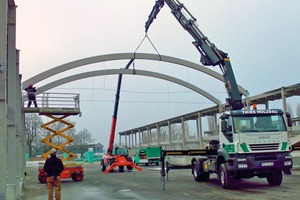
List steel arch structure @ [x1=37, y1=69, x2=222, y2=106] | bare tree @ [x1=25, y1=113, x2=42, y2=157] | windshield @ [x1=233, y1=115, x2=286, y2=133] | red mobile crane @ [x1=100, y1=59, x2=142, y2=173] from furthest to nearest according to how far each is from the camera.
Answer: bare tree @ [x1=25, y1=113, x2=42, y2=157], red mobile crane @ [x1=100, y1=59, x2=142, y2=173], steel arch structure @ [x1=37, y1=69, x2=222, y2=106], windshield @ [x1=233, y1=115, x2=286, y2=133]

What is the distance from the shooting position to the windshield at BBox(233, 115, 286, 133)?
15.6m

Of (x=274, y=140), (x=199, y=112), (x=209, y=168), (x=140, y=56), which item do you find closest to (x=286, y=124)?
(x=274, y=140)

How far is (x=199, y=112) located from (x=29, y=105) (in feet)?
90.8

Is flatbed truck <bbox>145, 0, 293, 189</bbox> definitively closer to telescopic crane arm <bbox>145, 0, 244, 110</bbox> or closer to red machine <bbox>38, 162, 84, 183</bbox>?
telescopic crane arm <bbox>145, 0, 244, 110</bbox>

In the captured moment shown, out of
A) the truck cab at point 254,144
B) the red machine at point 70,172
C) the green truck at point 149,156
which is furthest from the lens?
the green truck at point 149,156

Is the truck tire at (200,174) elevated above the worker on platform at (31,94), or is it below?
below

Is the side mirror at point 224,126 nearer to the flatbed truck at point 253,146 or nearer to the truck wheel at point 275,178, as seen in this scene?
the flatbed truck at point 253,146

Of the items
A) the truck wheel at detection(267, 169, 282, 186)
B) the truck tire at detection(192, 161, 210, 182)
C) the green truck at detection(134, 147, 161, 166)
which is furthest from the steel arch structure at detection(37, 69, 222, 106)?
the truck wheel at detection(267, 169, 282, 186)

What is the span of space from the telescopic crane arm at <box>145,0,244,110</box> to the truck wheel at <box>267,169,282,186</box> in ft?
11.8

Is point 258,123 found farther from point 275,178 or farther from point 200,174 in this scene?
point 200,174

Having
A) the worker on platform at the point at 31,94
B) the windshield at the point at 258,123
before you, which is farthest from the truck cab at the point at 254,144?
the worker on platform at the point at 31,94

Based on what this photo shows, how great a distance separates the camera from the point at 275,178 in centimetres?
1688

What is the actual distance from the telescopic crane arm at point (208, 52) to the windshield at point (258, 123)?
8.72ft

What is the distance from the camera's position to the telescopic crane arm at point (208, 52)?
18.8 m
